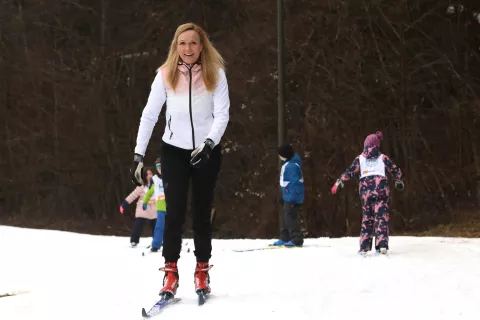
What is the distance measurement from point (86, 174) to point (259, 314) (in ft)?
97.8

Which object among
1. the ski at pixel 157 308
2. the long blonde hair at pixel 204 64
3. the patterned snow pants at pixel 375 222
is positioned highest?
the long blonde hair at pixel 204 64

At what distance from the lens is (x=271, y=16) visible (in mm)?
26781

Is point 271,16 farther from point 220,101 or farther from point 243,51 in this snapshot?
point 220,101

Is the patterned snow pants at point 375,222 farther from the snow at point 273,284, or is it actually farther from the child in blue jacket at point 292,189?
the child in blue jacket at point 292,189

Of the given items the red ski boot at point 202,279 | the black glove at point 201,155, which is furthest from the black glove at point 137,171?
the red ski boot at point 202,279

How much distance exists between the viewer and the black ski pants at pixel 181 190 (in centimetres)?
651

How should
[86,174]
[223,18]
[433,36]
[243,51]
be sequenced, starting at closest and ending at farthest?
[433,36] → [243,51] → [223,18] → [86,174]

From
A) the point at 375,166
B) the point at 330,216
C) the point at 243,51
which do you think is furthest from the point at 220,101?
the point at 243,51

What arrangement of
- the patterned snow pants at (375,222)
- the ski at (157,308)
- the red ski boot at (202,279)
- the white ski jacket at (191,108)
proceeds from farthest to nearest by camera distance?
the patterned snow pants at (375,222) → the red ski boot at (202,279) → the white ski jacket at (191,108) → the ski at (157,308)

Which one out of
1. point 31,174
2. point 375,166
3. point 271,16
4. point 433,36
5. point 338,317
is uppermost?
point 271,16

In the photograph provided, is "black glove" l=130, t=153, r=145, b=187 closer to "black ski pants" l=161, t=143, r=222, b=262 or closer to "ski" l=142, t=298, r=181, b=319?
"black ski pants" l=161, t=143, r=222, b=262

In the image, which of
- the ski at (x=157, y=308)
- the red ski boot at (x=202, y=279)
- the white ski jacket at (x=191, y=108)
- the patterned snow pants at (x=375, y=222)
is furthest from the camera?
the patterned snow pants at (x=375, y=222)

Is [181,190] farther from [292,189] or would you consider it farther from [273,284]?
[292,189]

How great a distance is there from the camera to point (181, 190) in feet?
21.4
